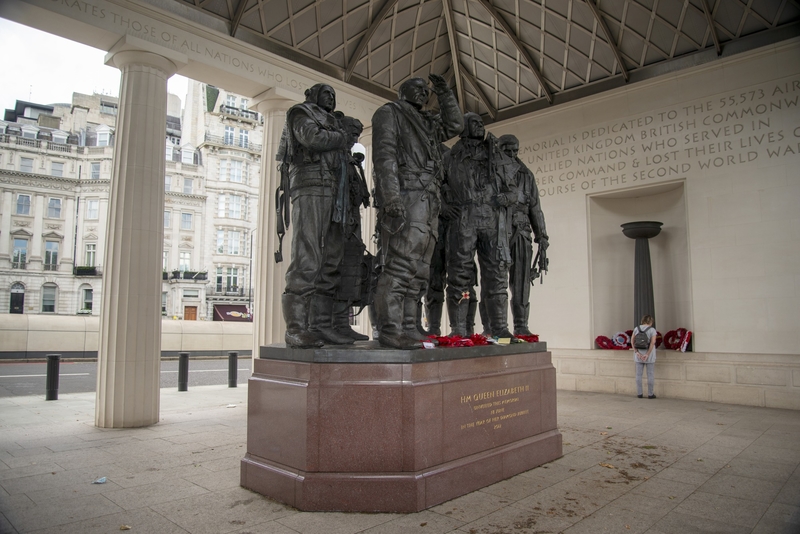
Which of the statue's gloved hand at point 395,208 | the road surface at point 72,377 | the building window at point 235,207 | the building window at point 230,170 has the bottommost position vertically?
the road surface at point 72,377

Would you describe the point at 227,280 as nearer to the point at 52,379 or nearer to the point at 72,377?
the point at 72,377

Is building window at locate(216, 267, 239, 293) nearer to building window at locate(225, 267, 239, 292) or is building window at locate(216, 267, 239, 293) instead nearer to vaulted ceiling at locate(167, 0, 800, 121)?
building window at locate(225, 267, 239, 292)

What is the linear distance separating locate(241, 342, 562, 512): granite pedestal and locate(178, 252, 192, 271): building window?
42.3 meters

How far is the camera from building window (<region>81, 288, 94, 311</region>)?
39.1m

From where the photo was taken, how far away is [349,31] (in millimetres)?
11547

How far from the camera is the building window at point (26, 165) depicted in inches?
1527

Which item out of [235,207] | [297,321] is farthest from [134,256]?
[235,207]

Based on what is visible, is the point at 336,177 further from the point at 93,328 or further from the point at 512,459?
the point at 93,328

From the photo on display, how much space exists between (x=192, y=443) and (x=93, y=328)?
1566 cm

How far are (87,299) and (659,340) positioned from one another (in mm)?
40902

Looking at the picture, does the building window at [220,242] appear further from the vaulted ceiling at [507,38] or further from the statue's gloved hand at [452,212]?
the statue's gloved hand at [452,212]

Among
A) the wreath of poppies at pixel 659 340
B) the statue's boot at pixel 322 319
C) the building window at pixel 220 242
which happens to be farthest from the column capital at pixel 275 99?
the building window at pixel 220 242

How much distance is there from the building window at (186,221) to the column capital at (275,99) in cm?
3668

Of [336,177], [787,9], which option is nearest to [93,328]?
[336,177]
